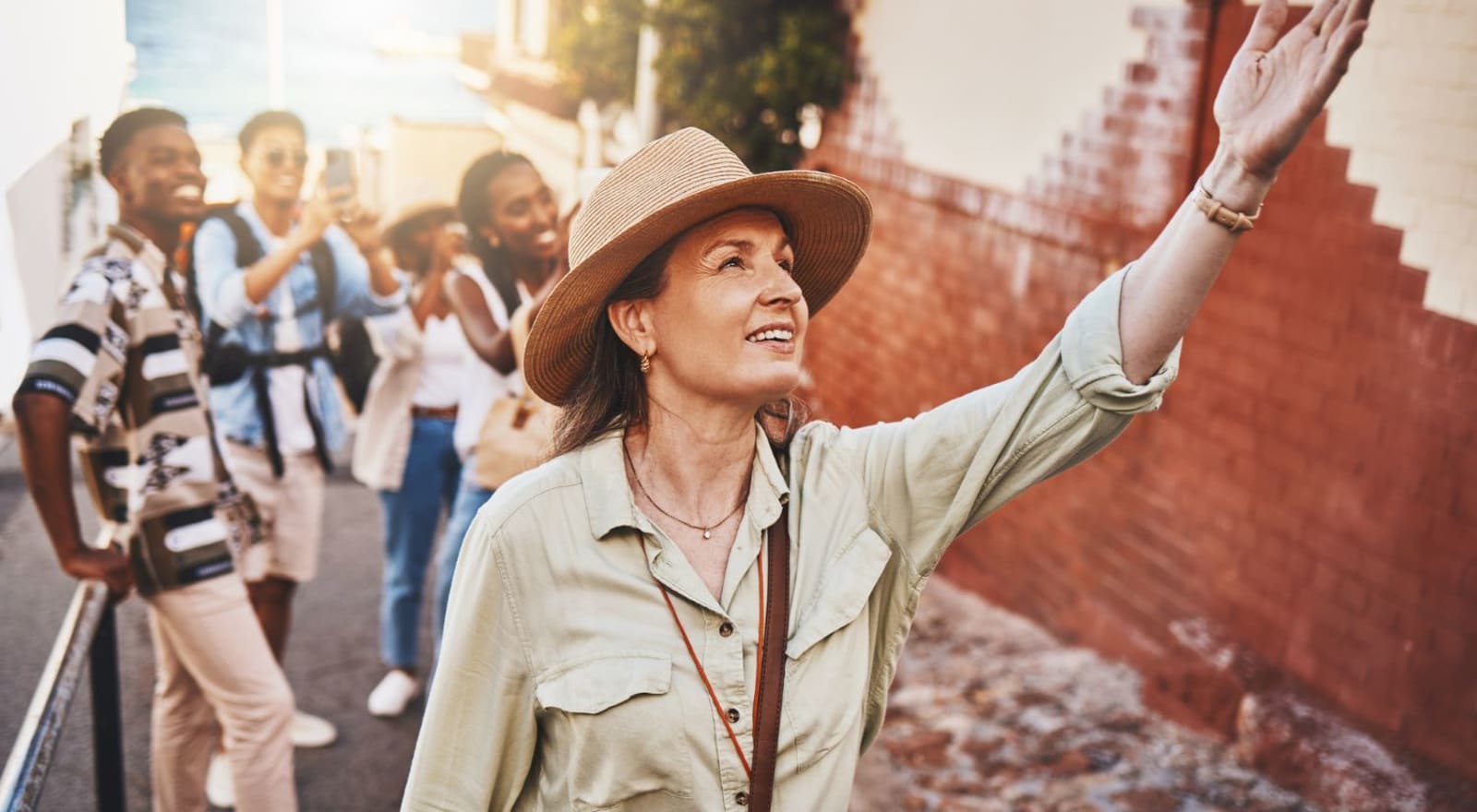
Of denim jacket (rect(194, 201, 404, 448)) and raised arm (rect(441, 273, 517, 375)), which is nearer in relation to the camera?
denim jacket (rect(194, 201, 404, 448))

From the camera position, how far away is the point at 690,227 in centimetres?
231

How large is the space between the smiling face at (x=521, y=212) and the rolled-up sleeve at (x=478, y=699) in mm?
2875

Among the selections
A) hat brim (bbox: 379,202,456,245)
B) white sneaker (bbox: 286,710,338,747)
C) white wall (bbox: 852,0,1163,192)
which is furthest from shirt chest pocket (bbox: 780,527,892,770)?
hat brim (bbox: 379,202,456,245)

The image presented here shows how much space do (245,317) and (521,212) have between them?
1003 mm

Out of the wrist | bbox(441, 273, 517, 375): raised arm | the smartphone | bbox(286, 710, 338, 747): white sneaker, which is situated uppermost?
the wrist

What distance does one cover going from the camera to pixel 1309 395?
Answer: 457 cm

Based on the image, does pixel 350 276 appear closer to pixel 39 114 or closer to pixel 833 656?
pixel 39 114

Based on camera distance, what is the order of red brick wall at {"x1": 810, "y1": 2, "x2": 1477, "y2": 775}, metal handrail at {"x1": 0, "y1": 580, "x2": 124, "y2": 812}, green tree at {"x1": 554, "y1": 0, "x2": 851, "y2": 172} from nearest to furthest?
metal handrail at {"x1": 0, "y1": 580, "x2": 124, "y2": 812}
red brick wall at {"x1": 810, "y1": 2, "x2": 1477, "y2": 775}
green tree at {"x1": 554, "y1": 0, "x2": 851, "y2": 172}

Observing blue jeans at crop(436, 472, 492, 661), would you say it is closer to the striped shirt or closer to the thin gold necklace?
the striped shirt

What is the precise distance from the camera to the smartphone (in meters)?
4.80

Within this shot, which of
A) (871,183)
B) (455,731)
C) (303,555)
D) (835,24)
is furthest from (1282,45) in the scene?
(835,24)

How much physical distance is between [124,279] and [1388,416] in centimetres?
355

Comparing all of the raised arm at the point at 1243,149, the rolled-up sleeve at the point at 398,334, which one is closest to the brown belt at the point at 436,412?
the rolled-up sleeve at the point at 398,334

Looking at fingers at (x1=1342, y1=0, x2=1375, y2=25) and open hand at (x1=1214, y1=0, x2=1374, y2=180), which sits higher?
fingers at (x1=1342, y1=0, x2=1375, y2=25)
